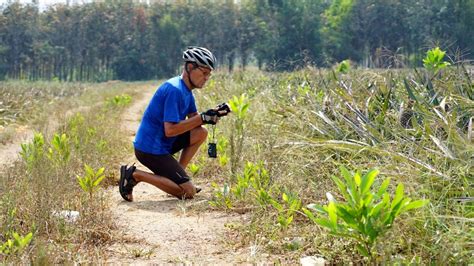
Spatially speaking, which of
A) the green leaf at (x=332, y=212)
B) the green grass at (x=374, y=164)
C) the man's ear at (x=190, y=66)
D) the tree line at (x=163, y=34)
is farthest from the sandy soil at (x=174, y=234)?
the tree line at (x=163, y=34)

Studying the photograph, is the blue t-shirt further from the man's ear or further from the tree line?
the tree line

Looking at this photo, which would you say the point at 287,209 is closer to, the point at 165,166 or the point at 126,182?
the point at 165,166

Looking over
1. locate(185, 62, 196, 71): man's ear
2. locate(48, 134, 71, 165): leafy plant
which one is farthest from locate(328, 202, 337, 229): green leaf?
locate(48, 134, 71, 165): leafy plant

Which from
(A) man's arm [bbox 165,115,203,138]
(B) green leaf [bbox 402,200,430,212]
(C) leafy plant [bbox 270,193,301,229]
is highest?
(B) green leaf [bbox 402,200,430,212]

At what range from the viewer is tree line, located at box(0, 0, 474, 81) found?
192 feet

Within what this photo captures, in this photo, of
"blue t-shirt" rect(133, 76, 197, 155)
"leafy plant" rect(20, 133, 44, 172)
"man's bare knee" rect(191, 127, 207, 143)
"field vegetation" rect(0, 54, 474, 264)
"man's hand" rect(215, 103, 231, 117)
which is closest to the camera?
"field vegetation" rect(0, 54, 474, 264)

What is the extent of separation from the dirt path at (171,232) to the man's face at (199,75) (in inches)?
39.0

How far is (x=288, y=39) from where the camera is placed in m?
60.3

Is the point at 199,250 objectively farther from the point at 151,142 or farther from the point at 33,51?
the point at 33,51

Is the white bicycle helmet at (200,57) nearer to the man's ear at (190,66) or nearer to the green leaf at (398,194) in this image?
the man's ear at (190,66)

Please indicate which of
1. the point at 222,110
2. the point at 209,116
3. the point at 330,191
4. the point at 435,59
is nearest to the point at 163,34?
the point at 435,59

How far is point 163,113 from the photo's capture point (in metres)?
5.12

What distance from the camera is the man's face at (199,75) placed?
5.11 meters

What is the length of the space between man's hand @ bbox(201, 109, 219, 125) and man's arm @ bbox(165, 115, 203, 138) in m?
0.04
